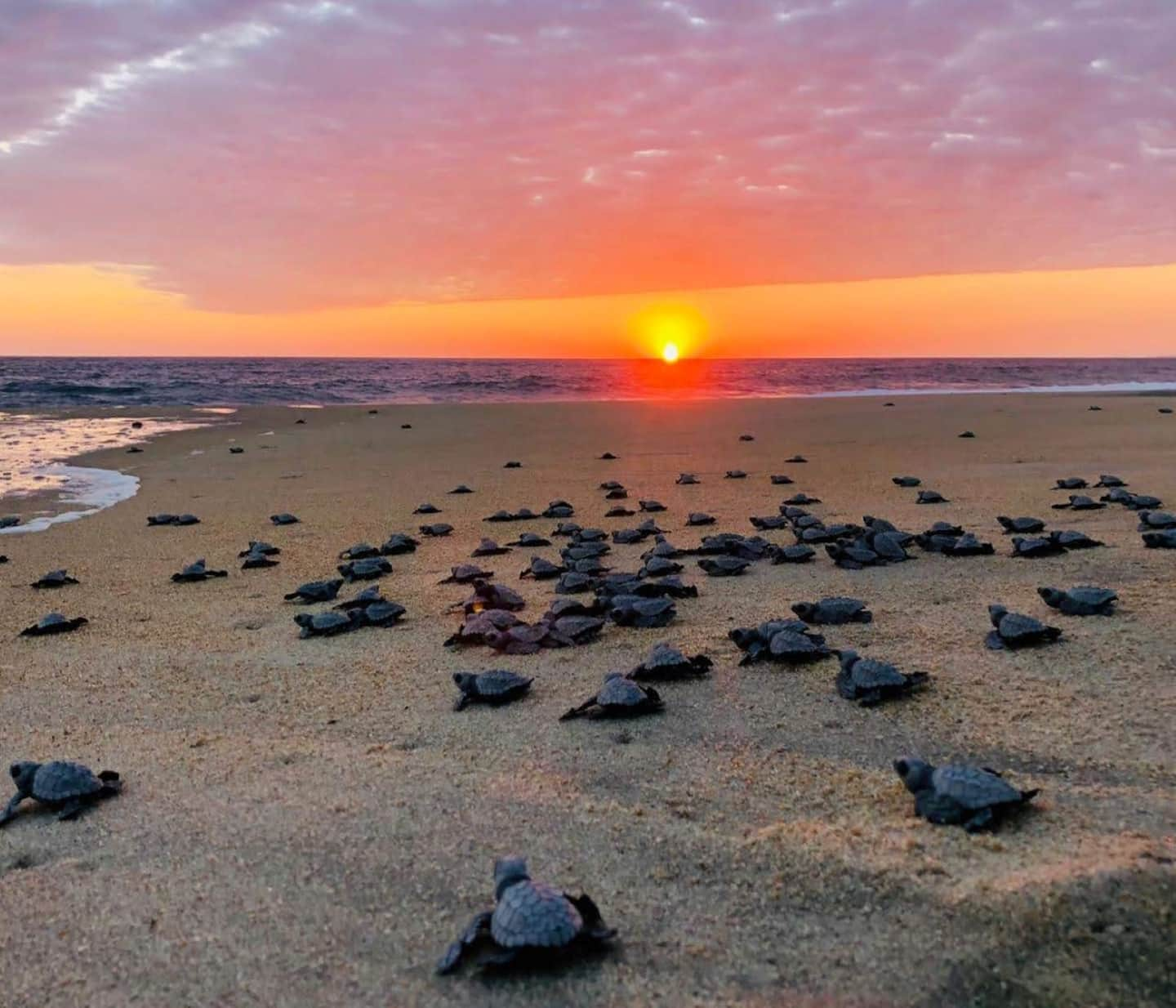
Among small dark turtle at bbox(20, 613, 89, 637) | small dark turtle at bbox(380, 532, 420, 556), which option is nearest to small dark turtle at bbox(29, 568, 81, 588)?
small dark turtle at bbox(20, 613, 89, 637)

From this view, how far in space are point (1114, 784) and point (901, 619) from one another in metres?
2.71

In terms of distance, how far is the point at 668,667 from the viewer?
17.9 feet

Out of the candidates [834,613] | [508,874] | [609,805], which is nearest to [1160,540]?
[834,613]

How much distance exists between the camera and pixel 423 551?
A: 9.99m

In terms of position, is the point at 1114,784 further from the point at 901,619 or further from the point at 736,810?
the point at 901,619

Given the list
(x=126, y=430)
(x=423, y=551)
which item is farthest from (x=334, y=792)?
(x=126, y=430)

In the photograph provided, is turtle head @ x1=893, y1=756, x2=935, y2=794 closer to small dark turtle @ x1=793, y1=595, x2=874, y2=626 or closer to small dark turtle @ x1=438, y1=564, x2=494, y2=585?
small dark turtle @ x1=793, y1=595, x2=874, y2=626

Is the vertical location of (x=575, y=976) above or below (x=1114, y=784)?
below

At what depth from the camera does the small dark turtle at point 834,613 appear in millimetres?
6430

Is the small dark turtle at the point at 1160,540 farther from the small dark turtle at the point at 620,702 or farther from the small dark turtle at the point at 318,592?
the small dark turtle at the point at 318,592

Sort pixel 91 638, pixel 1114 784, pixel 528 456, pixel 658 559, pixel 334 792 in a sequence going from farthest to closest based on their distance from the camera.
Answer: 1. pixel 528 456
2. pixel 658 559
3. pixel 91 638
4. pixel 334 792
5. pixel 1114 784

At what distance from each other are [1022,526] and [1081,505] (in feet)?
6.11

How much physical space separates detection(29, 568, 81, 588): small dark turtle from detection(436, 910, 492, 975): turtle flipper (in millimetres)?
7618

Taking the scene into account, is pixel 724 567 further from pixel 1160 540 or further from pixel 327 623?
pixel 1160 540
